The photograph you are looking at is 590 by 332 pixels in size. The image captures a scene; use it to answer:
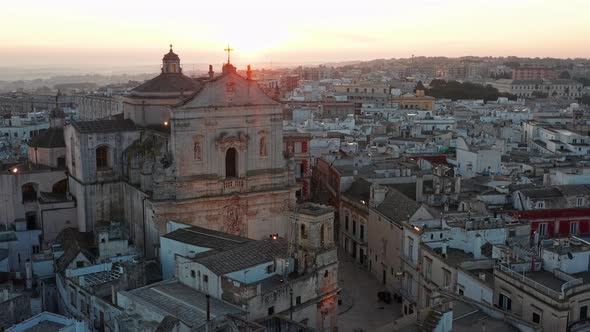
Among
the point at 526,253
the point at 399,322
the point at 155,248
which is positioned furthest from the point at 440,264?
the point at 155,248

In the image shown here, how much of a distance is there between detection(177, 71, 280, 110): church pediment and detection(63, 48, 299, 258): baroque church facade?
55 millimetres

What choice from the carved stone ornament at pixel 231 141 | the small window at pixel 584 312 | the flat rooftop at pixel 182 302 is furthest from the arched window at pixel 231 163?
the small window at pixel 584 312

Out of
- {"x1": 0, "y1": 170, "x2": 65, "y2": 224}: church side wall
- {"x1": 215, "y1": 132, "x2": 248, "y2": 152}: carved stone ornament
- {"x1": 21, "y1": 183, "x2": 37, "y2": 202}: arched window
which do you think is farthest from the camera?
{"x1": 21, "y1": 183, "x2": 37, "y2": 202}: arched window

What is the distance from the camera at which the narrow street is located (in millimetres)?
34281

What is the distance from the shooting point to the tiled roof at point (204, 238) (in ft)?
100

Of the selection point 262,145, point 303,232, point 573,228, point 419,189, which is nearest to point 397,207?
point 419,189

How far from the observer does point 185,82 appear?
4334 centimetres

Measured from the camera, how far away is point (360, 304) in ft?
121

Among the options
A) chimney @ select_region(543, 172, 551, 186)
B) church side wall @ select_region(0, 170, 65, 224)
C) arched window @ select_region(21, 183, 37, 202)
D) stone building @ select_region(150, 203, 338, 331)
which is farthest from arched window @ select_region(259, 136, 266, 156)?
chimney @ select_region(543, 172, 551, 186)

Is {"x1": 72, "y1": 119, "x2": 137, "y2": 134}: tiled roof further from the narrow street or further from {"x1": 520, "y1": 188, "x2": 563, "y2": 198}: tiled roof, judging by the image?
{"x1": 520, "y1": 188, "x2": 563, "y2": 198}: tiled roof

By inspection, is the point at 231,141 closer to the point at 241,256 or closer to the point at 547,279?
the point at 241,256

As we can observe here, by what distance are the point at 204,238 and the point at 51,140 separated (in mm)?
18180

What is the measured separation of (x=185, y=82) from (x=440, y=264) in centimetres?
2073

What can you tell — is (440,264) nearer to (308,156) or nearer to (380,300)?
(380,300)
